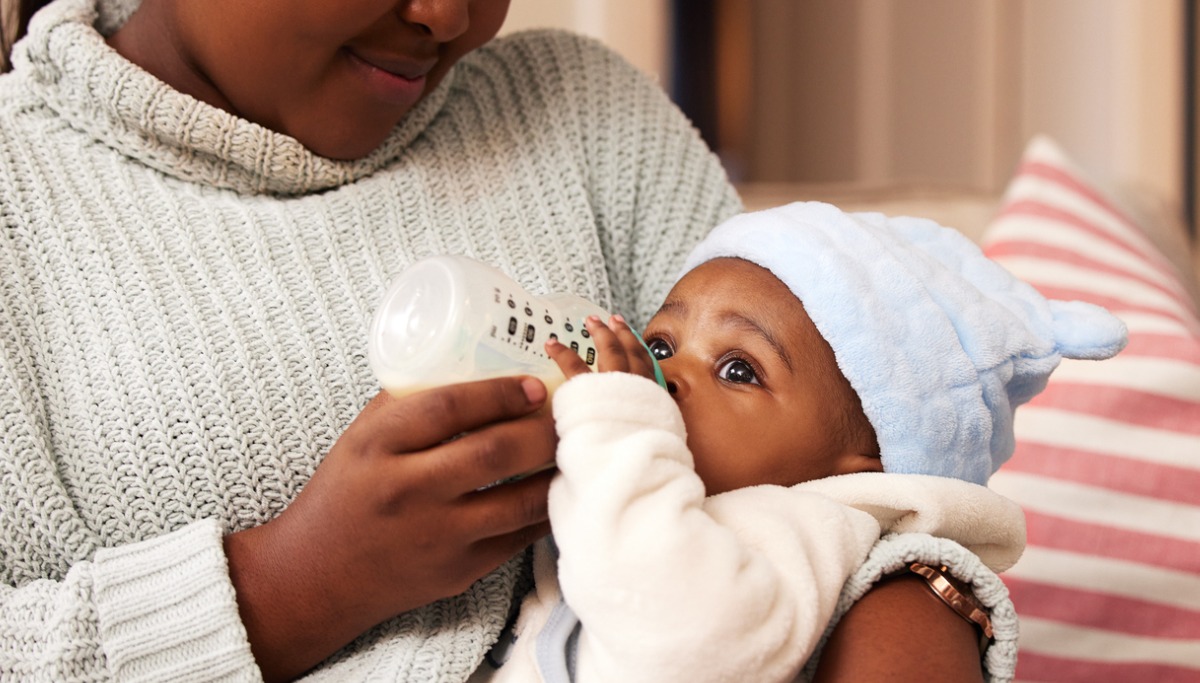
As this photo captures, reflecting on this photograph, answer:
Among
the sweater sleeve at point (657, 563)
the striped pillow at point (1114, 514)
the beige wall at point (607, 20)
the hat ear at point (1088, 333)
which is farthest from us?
the beige wall at point (607, 20)

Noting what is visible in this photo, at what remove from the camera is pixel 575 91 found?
1258 mm

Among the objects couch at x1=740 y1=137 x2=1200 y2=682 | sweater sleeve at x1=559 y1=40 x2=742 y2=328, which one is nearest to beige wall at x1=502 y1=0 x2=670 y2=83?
sweater sleeve at x1=559 y1=40 x2=742 y2=328

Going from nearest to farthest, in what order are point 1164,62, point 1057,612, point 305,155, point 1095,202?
point 305,155 < point 1057,612 < point 1095,202 < point 1164,62

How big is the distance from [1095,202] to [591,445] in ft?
3.96

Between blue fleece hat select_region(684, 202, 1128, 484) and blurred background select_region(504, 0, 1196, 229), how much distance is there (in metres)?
0.96

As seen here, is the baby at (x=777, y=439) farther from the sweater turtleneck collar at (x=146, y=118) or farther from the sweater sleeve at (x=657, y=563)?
the sweater turtleneck collar at (x=146, y=118)

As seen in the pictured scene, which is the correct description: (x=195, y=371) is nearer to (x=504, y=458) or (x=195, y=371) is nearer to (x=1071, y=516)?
(x=504, y=458)

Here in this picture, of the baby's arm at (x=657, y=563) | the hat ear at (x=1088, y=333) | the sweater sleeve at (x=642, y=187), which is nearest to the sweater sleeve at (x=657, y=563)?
the baby's arm at (x=657, y=563)

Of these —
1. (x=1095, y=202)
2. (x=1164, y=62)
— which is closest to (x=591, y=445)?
(x=1095, y=202)

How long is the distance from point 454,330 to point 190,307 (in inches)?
13.6

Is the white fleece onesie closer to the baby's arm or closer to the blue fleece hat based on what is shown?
the baby's arm

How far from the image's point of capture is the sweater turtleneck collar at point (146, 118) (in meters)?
1.02

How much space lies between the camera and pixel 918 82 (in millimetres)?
2889

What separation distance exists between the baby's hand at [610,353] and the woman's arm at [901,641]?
0.24m
